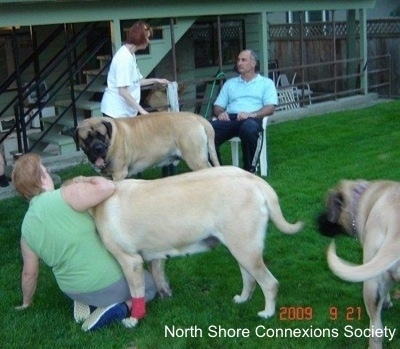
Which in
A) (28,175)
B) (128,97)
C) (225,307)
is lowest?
(225,307)

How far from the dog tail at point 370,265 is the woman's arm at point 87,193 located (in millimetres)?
1353

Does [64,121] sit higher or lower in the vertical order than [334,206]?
lower

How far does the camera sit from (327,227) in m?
3.82

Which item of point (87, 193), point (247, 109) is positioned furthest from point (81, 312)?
point (247, 109)

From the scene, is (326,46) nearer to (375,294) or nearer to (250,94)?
(250,94)

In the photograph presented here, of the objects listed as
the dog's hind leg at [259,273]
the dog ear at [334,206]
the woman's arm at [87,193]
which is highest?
the woman's arm at [87,193]

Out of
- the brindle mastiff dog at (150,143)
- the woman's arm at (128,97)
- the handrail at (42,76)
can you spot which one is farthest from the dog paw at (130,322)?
the handrail at (42,76)

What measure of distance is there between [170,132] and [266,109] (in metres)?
1.20

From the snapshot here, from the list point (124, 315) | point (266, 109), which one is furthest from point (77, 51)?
point (124, 315)

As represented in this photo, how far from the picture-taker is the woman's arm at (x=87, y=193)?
12.7 feet

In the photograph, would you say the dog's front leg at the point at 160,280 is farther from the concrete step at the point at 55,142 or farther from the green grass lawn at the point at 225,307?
the concrete step at the point at 55,142

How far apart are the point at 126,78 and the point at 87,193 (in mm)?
3066

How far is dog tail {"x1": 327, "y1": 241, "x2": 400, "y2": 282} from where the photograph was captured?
3.04 meters
